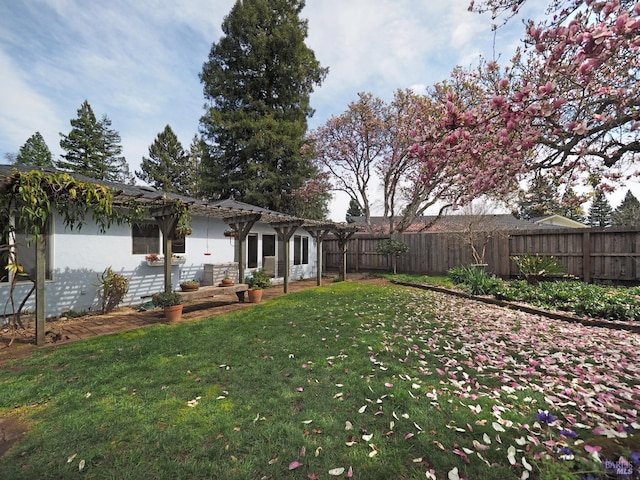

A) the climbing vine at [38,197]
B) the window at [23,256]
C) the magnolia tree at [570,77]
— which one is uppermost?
the magnolia tree at [570,77]

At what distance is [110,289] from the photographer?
6129mm

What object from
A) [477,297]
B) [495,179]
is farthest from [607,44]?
[477,297]

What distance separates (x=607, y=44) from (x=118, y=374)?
16.7 feet

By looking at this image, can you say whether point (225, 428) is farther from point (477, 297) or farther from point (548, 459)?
point (477, 297)

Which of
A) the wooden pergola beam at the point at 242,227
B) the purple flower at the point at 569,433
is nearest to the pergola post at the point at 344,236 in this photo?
the wooden pergola beam at the point at 242,227

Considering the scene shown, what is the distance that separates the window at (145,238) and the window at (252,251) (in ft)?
10.0

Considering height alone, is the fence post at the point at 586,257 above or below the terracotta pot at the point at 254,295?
above

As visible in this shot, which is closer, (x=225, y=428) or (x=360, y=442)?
(x=360, y=442)

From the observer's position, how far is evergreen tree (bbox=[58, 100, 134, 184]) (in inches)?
951

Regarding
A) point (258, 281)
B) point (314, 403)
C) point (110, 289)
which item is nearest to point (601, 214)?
point (258, 281)

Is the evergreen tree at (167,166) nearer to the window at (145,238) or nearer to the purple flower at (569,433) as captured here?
the window at (145,238)

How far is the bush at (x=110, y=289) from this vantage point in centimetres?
612

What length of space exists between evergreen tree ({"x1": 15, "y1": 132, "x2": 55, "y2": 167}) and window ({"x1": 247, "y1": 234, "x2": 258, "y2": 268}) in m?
25.7

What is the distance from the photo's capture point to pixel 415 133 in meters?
3.32
